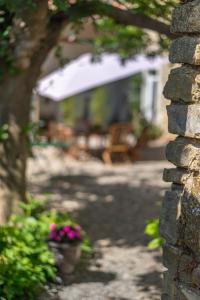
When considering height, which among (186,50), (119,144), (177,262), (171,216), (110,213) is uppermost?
(186,50)

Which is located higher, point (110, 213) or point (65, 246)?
point (65, 246)

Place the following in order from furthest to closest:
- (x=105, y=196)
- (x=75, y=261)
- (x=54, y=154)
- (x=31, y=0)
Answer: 1. (x=54, y=154)
2. (x=105, y=196)
3. (x=75, y=261)
4. (x=31, y=0)

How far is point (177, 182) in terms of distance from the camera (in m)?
4.21

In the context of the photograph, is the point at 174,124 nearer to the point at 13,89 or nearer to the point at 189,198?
the point at 189,198

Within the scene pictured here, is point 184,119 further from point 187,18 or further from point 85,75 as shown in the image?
point 85,75

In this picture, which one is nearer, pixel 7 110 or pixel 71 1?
pixel 71 1

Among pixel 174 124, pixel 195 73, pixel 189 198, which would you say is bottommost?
pixel 189 198

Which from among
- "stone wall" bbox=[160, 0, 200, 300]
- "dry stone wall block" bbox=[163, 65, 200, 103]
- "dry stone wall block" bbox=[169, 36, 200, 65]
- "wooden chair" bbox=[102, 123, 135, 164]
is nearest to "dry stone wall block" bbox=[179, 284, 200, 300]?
"stone wall" bbox=[160, 0, 200, 300]

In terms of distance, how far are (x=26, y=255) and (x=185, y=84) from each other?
2.63 meters

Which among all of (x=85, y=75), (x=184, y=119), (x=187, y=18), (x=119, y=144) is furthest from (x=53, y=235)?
(x=85, y=75)

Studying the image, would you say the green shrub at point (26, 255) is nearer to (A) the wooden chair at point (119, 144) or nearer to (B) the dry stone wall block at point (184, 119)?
(B) the dry stone wall block at point (184, 119)

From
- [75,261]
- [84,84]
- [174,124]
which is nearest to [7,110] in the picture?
[75,261]

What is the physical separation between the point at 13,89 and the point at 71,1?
4.02 feet

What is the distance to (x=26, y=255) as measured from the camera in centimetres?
595
